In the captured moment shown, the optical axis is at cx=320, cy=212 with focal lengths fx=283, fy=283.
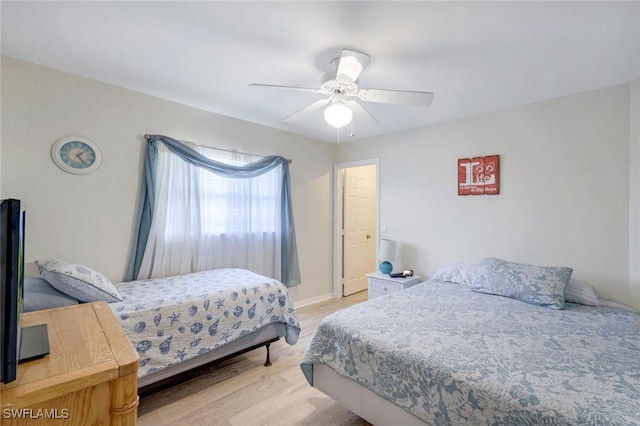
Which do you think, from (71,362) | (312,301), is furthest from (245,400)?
(312,301)

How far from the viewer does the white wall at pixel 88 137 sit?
2.16 m

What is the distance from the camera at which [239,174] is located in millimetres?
3334

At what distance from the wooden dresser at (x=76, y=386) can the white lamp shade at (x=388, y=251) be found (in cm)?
300

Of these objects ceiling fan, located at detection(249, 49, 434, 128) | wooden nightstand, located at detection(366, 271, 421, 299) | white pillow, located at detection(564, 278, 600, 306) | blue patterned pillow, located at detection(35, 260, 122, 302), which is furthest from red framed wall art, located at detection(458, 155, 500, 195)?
blue patterned pillow, located at detection(35, 260, 122, 302)

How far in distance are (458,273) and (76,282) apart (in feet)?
10.5

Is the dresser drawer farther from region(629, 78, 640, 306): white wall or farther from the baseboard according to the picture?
region(629, 78, 640, 306): white wall

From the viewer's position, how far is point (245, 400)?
2088mm

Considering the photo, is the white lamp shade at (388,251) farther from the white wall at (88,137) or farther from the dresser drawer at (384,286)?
the white wall at (88,137)

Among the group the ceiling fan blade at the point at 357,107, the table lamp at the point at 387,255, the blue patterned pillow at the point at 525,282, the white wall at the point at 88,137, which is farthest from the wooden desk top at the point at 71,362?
the table lamp at the point at 387,255

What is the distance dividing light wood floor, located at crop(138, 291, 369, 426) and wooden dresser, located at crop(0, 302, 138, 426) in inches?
50.4

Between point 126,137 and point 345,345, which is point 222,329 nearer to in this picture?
point 345,345

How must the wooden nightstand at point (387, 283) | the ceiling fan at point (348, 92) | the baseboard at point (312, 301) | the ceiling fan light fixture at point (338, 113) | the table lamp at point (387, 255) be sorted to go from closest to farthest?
the ceiling fan at point (348, 92)
the ceiling fan light fixture at point (338, 113)
the wooden nightstand at point (387, 283)
the table lamp at point (387, 255)
the baseboard at point (312, 301)

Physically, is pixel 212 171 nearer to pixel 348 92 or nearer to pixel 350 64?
pixel 348 92

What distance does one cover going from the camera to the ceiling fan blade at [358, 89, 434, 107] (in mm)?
2002
